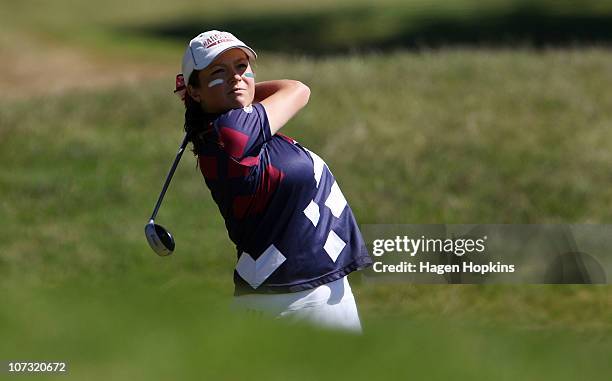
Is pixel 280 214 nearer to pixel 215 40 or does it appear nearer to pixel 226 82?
pixel 226 82

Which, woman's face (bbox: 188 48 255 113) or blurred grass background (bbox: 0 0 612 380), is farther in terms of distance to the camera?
woman's face (bbox: 188 48 255 113)

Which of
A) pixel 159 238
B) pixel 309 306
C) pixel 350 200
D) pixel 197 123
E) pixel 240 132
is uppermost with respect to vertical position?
pixel 350 200

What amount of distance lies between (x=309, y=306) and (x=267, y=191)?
0.50 m

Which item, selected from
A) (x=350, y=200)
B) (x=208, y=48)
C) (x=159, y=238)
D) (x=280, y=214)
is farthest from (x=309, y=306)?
(x=350, y=200)

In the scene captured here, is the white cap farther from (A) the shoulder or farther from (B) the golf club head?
(B) the golf club head

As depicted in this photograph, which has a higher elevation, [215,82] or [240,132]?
[215,82]

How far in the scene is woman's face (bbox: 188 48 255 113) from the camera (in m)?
4.26

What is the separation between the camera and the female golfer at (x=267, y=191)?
13.9ft

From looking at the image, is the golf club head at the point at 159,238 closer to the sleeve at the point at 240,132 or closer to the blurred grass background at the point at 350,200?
the blurred grass background at the point at 350,200

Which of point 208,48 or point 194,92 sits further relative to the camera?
point 194,92

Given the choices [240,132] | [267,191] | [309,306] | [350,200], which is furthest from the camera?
[350,200]

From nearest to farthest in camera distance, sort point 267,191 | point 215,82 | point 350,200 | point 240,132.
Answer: point 240,132 → point 215,82 → point 267,191 → point 350,200

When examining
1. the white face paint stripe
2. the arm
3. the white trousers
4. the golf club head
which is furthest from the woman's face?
the white trousers

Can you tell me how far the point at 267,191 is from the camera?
441 cm
